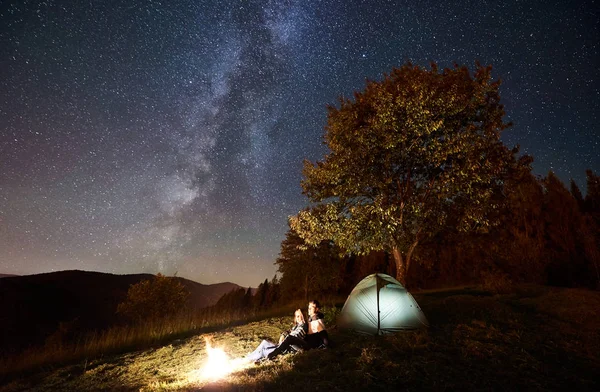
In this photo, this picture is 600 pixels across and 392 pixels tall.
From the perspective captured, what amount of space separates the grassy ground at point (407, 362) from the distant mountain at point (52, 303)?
110ft

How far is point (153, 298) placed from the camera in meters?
39.2

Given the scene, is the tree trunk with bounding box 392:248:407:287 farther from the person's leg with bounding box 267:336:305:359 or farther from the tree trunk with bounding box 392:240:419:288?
the person's leg with bounding box 267:336:305:359

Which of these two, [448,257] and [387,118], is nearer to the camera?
[387,118]

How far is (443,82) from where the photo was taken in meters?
14.1

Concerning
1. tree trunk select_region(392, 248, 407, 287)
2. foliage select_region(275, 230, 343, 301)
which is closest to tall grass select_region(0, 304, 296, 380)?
tree trunk select_region(392, 248, 407, 287)

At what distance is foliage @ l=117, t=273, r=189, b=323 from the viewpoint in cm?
3856

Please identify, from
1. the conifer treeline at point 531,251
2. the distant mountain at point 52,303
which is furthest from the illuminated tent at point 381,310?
the distant mountain at point 52,303

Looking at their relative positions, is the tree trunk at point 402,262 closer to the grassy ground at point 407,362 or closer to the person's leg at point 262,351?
the grassy ground at point 407,362

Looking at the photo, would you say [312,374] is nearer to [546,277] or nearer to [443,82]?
[443,82]

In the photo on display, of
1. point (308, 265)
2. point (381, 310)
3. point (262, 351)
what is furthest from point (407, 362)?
point (308, 265)

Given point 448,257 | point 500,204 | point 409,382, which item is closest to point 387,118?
point 500,204

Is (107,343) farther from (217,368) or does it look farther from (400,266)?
(400,266)

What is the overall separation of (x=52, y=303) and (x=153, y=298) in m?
46.0

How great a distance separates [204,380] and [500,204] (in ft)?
46.6
